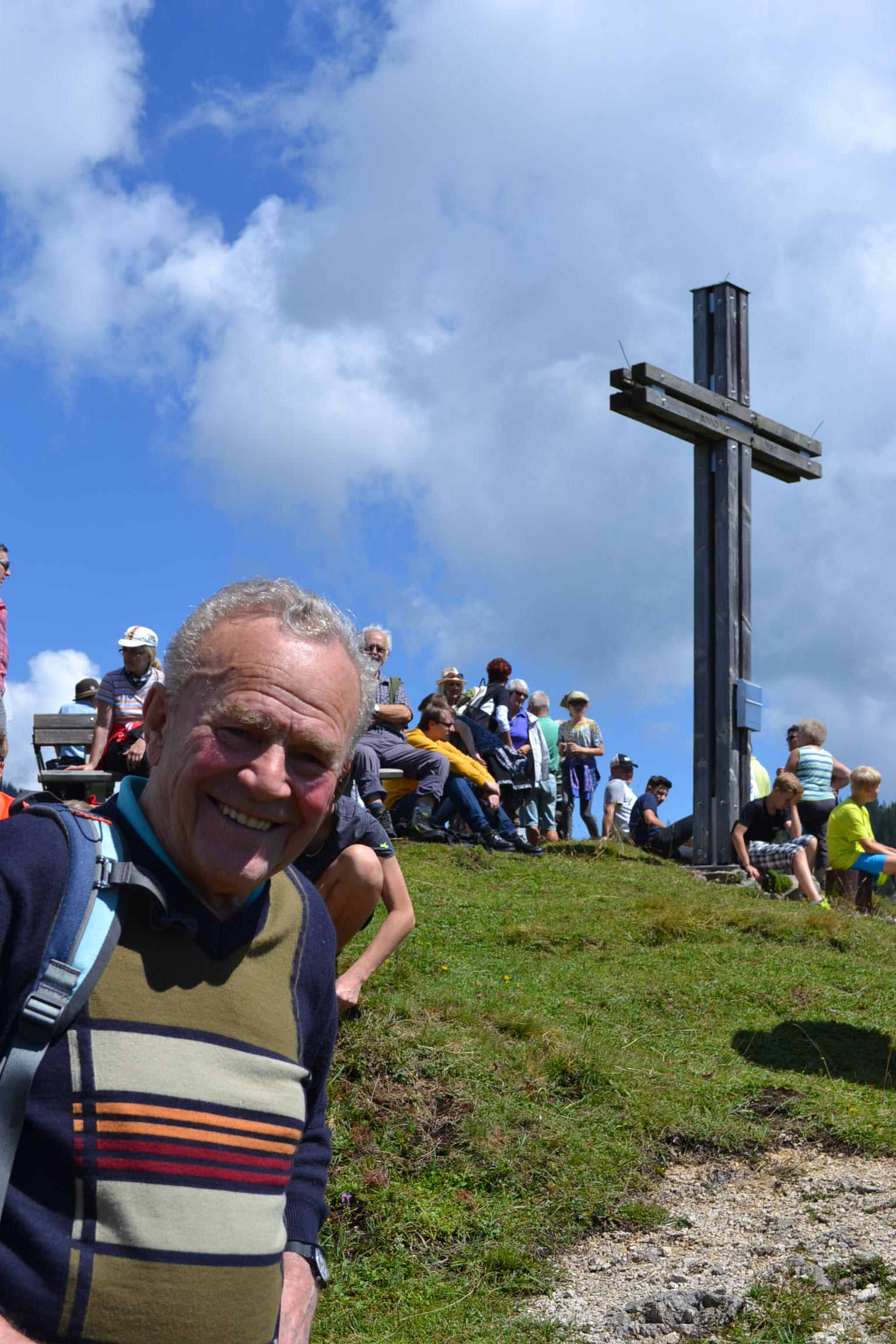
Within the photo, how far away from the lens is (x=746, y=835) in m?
11.5

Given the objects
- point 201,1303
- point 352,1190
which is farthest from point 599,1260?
point 201,1303

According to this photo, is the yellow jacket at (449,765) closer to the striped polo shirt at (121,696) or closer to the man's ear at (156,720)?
the striped polo shirt at (121,696)

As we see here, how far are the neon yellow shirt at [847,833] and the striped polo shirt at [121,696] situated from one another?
5.62 m

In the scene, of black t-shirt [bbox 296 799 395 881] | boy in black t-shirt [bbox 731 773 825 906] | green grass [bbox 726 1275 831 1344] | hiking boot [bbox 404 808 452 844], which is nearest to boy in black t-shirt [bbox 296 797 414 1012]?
black t-shirt [bbox 296 799 395 881]

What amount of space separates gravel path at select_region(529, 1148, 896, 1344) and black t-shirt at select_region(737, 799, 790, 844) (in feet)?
20.0

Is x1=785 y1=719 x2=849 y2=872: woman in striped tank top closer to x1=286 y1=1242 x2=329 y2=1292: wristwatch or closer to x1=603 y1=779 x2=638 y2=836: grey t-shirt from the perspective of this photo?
x1=603 y1=779 x2=638 y2=836: grey t-shirt

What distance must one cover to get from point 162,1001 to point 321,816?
355 mm

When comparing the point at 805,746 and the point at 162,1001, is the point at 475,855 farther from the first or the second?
the point at 162,1001

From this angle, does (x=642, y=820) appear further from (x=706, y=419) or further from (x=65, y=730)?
(x=65, y=730)

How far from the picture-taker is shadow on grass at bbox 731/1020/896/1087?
6500mm

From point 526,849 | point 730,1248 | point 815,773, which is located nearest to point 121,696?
point 526,849

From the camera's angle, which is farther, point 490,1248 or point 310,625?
point 490,1248

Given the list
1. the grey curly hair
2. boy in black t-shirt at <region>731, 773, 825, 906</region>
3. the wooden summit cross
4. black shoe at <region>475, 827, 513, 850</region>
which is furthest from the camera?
the wooden summit cross

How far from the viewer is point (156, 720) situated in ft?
6.39
